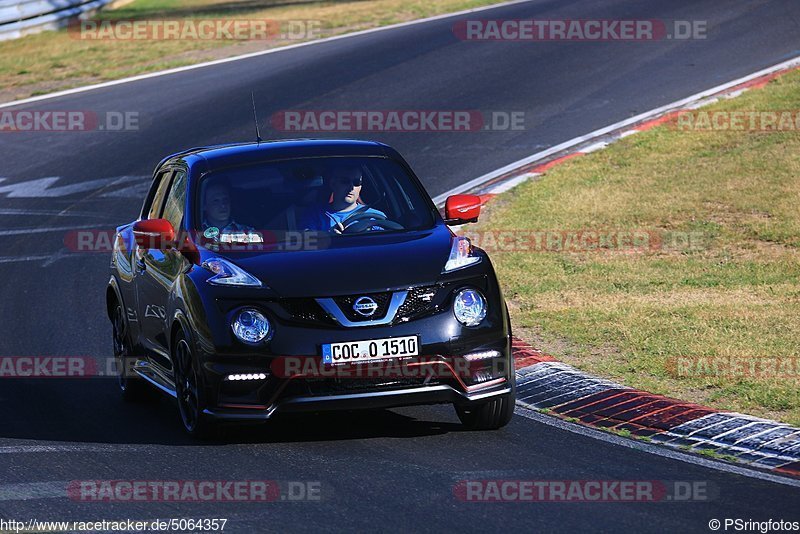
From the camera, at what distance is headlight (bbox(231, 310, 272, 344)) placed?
7625 mm

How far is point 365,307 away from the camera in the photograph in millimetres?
7621

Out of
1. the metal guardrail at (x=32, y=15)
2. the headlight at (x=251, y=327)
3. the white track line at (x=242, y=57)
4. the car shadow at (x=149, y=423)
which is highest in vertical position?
the metal guardrail at (x=32, y=15)

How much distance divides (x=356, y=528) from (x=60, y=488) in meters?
1.81

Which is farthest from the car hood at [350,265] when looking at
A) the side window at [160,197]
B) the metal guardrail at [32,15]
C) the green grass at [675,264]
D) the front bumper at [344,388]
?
the metal guardrail at [32,15]

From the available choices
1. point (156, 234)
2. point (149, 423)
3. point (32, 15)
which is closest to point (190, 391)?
Result: point (149, 423)

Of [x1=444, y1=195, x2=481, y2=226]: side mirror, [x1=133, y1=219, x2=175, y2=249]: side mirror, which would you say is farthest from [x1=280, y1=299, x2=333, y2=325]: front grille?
[x1=444, y1=195, x2=481, y2=226]: side mirror

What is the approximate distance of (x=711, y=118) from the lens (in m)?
17.6

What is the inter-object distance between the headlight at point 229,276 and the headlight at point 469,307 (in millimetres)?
1132

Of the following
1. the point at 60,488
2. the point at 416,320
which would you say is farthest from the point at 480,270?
the point at 60,488

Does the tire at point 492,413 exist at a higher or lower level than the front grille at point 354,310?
lower

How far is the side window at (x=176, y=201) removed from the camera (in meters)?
9.05

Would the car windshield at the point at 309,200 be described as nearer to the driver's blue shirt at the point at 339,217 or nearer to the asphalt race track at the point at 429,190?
the driver's blue shirt at the point at 339,217

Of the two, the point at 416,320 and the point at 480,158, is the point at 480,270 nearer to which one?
the point at 416,320

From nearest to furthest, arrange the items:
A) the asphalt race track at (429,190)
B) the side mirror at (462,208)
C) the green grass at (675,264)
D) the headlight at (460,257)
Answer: the asphalt race track at (429,190)
the headlight at (460,257)
the side mirror at (462,208)
the green grass at (675,264)
